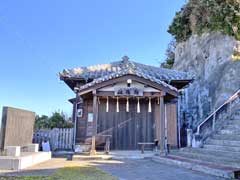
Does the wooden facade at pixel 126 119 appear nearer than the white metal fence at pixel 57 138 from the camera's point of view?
Yes

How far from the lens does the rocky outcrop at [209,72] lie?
54.6 ft

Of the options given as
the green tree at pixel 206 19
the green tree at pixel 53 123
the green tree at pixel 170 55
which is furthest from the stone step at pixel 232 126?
the green tree at pixel 170 55

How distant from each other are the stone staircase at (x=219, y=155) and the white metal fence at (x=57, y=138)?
5.70m

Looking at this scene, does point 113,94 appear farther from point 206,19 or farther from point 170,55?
point 170,55

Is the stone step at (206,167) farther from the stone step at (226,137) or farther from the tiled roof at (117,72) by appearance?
the tiled roof at (117,72)

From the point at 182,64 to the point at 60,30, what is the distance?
Answer: 42.1ft

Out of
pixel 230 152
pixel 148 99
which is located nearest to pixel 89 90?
pixel 148 99

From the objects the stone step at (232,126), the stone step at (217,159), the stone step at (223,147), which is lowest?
the stone step at (217,159)

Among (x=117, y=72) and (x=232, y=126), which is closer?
(x=232, y=126)

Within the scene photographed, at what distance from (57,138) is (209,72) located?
13.0 meters

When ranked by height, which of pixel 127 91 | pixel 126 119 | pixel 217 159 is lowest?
pixel 217 159

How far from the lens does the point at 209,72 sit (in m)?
19.6

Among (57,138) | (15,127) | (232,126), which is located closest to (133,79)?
(232,126)

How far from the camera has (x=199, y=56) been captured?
21.7m
